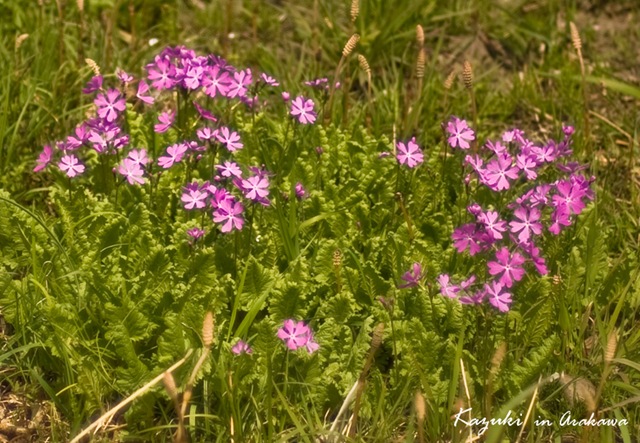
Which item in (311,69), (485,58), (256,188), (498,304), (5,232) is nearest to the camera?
(498,304)

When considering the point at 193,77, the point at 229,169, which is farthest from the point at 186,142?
the point at 229,169

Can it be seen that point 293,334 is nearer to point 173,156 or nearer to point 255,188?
point 255,188

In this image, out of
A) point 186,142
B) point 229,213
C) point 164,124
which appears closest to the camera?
point 229,213

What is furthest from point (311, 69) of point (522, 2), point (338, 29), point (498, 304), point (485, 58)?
point (498, 304)

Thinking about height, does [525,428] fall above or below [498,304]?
below

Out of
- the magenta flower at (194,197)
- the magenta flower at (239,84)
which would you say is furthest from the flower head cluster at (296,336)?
the magenta flower at (239,84)

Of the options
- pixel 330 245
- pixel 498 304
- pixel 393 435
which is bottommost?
pixel 393 435

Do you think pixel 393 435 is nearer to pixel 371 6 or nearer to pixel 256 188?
pixel 256 188

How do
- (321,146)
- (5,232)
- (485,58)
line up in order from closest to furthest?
(5,232) → (321,146) → (485,58)
